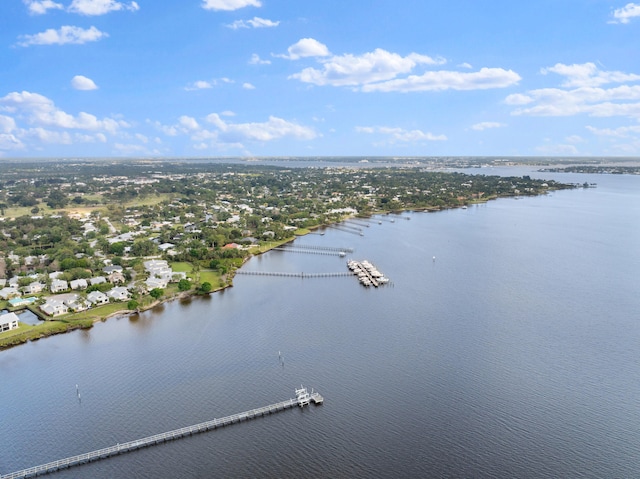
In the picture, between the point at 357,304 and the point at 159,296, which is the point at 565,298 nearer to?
the point at 357,304

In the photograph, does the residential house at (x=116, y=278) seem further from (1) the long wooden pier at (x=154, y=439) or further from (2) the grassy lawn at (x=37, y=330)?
(1) the long wooden pier at (x=154, y=439)

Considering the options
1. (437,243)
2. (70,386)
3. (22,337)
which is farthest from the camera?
(437,243)

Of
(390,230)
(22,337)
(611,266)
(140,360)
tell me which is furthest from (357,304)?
(390,230)

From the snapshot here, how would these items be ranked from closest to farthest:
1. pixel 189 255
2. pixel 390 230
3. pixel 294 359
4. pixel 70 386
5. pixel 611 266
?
1. pixel 70 386
2. pixel 294 359
3. pixel 611 266
4. pixel 189 255
5. pixel 390 230

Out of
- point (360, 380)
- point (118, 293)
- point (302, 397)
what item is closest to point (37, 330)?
point (118, 293)

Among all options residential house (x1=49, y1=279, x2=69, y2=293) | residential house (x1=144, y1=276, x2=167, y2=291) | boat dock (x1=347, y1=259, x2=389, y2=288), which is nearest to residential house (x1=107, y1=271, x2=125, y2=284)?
residential house (x1=144, y1=276, x2=167, y2=291)

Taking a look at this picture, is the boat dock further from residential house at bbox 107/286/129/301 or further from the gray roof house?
the gray roof house
